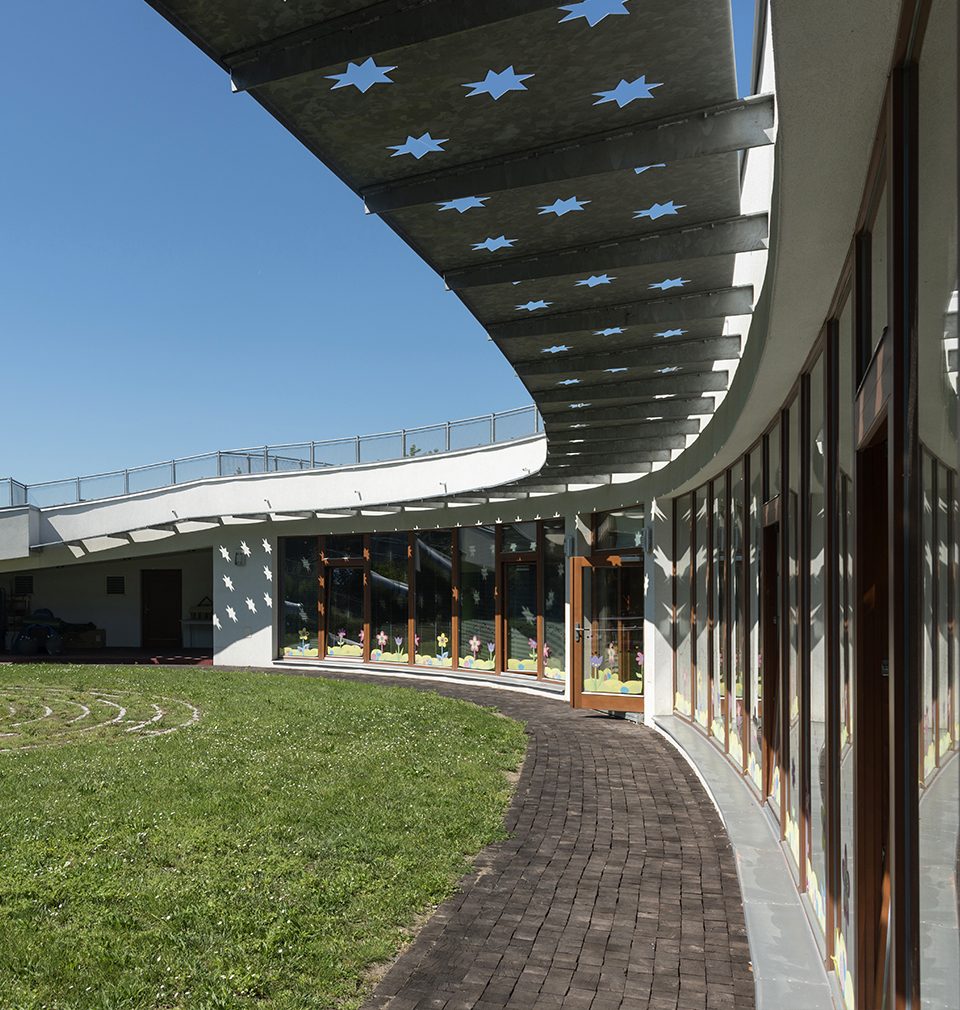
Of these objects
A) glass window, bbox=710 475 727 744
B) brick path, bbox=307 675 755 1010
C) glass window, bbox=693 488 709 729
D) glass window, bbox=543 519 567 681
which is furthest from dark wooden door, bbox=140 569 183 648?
brick path, bbox=307 675 755 1010

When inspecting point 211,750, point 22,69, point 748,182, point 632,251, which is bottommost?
point 211,750

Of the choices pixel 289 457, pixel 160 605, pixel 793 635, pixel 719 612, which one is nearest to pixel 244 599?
pixel 289 457

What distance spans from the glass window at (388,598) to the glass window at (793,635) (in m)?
14.1

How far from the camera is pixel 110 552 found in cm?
2509

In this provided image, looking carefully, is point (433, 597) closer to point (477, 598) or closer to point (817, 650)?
point (477, 598)

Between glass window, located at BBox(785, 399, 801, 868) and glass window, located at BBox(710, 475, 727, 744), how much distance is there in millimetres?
3234

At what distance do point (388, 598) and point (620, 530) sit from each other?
7728 mm

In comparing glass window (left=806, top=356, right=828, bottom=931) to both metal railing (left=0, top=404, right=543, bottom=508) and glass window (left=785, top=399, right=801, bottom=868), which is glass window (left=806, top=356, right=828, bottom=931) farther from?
metal railing (left=0, top=404, right=543, bottom=508)

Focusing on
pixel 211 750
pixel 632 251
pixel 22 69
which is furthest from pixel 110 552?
pixel 632 251

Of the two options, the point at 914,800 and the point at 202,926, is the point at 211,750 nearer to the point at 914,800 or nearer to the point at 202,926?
the point at 202,926

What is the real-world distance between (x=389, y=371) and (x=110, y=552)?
4624cm

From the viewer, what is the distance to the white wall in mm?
27797

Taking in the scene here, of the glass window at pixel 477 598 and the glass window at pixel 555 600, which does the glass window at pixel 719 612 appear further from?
the glass window at pixel 477 598

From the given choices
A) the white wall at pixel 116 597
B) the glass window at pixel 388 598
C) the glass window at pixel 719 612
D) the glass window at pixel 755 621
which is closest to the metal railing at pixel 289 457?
the glass window at pixel 388 598
